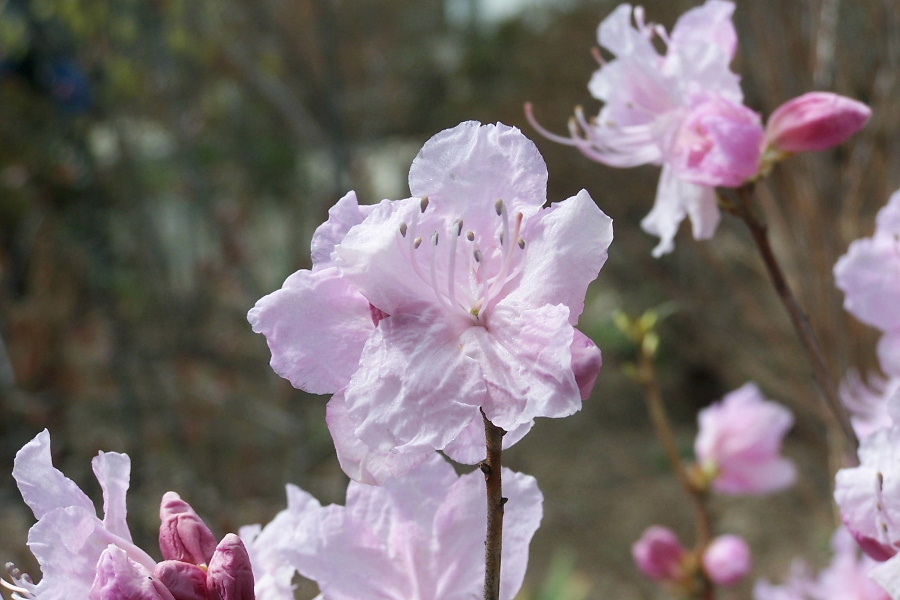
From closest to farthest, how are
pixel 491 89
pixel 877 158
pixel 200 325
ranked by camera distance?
pixel 877 158, pixel 200 325, pixel 491 89

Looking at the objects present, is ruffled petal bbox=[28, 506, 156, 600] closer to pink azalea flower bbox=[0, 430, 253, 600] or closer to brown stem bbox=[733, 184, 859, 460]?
pink azalea flower bbox=[0, 430, 253, 600]

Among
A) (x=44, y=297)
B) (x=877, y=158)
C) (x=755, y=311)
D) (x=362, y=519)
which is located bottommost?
(x=755, y=311)

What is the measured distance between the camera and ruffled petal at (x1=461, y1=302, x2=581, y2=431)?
33 cm

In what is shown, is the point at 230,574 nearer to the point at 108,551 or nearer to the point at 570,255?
the point at 108,551

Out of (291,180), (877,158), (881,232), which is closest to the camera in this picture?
(881,232)

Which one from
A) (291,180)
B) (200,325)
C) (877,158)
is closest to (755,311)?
(877,158)

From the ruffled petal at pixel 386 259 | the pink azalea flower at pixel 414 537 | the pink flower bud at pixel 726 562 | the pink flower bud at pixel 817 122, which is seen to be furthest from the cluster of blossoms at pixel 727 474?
the ruffled petal at pixel 386 259

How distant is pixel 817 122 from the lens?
0.60 m

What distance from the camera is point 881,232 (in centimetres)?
61

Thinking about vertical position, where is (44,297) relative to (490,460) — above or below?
above

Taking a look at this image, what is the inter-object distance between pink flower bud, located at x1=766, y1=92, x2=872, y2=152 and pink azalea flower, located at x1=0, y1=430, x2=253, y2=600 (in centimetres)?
47

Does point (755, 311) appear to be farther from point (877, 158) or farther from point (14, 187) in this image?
point (14, 187)

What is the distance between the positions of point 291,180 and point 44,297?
158 cm

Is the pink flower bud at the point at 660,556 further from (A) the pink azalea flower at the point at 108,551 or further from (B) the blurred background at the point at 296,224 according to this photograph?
(A) the pink azalea flower at the point at 108,551
